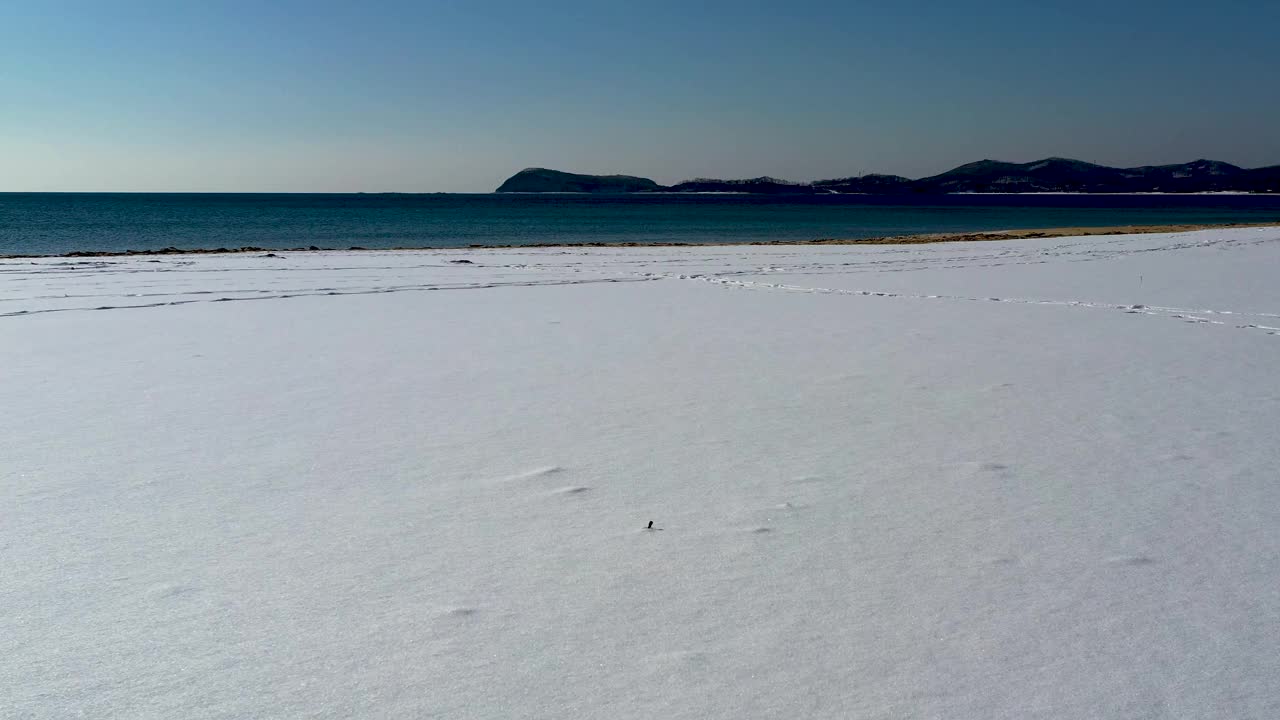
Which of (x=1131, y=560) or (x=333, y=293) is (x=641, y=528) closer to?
(x=1131, y=560)

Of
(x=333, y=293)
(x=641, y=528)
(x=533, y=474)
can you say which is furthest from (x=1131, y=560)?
(x=333, y=293)

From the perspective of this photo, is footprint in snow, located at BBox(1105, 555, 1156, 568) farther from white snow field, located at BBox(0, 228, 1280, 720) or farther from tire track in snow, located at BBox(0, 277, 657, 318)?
tire track in snow, located at BBox(0, 277, 657, 318)

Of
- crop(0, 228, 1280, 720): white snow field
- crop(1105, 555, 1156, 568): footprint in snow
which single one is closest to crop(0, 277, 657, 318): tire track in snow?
crop(0, 228, 1280, 720): white snow field

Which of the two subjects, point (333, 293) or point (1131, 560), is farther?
point (333, 293)

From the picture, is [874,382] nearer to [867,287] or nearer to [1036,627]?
[1036,627]

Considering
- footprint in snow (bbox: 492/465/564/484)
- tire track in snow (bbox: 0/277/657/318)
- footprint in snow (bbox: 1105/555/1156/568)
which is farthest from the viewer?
tire track in snow (bbox: 0/277/657/318)

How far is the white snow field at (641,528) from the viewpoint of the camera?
7.66 ft

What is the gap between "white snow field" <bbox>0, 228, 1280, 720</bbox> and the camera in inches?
91.9

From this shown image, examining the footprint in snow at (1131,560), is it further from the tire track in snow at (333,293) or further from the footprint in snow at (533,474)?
the tire track in snow at (333,293)

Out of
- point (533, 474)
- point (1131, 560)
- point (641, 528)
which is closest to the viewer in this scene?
point (1131, 560)

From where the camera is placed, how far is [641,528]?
3340mm

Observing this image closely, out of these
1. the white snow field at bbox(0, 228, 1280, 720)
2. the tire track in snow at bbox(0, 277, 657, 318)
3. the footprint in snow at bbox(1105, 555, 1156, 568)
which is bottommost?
the footprint in snow at bbox(1105, 555, 1156, 568)

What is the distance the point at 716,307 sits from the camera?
10.2 meters

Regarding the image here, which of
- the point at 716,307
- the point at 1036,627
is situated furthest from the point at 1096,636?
the point at 716,307
